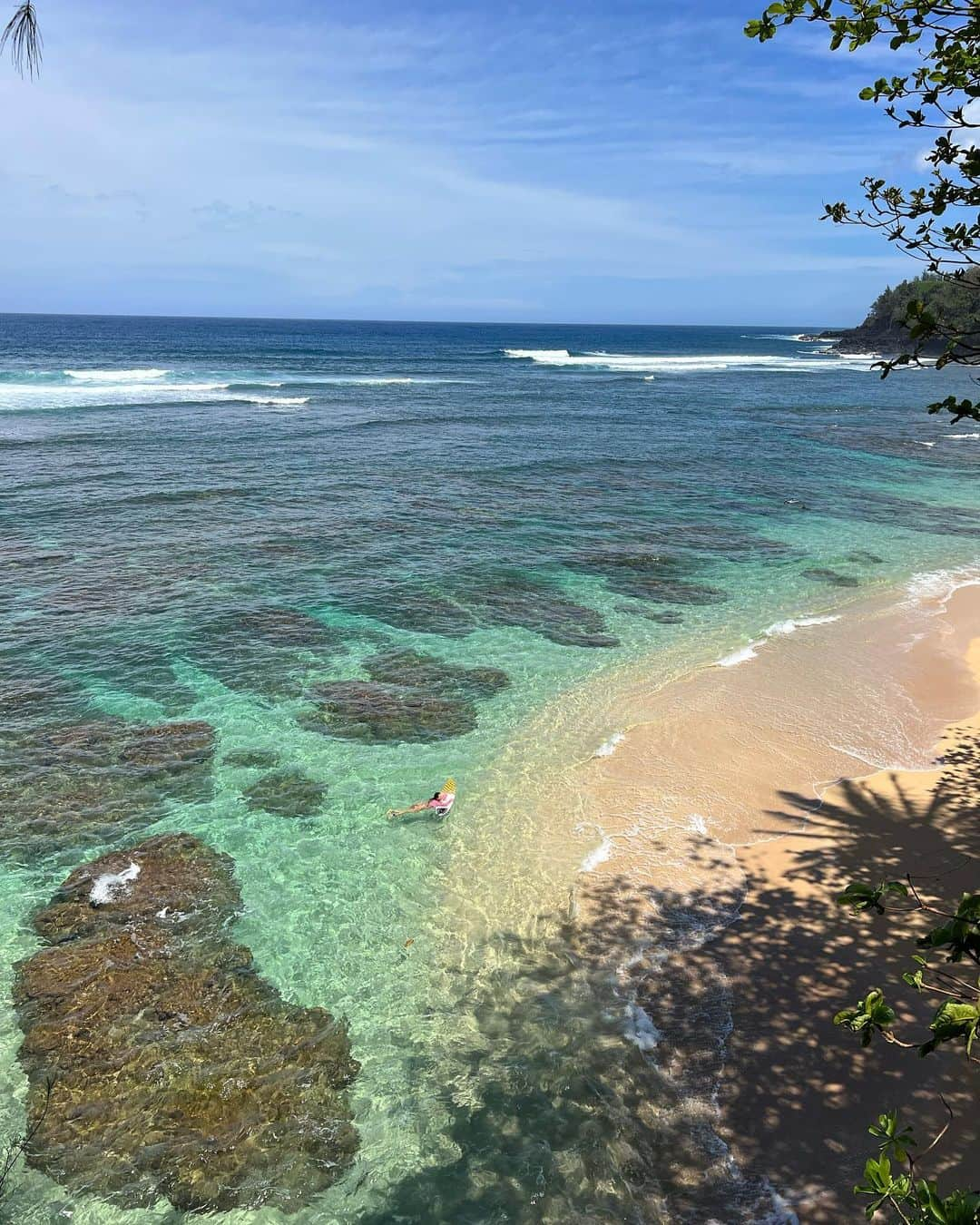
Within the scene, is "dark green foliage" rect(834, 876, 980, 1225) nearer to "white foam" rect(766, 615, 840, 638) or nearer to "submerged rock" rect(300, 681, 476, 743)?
"submerged rock" rect(300, 681, 476, 743)

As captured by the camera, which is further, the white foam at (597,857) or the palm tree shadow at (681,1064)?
the white foam at (597,857)

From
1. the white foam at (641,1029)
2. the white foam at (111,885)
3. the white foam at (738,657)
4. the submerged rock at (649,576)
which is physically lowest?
the white foam at (641,1029)

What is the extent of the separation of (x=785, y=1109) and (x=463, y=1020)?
3349 mm

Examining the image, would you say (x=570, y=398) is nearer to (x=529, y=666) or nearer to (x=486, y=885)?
(x=529, y=666)

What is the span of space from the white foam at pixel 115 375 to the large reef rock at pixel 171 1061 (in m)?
62.5

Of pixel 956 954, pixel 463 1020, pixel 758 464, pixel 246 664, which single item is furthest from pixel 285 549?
pixel 758 464

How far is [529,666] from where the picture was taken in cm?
1695

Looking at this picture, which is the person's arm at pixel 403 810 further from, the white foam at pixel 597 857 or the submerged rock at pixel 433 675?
the submerged rock at pixel 433 675

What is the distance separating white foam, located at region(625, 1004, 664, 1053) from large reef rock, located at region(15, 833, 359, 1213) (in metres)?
2.95

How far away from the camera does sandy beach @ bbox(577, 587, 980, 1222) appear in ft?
23.3

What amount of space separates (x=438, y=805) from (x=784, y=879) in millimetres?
Result: 5099

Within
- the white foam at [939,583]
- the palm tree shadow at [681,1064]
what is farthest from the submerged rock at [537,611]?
the white foam at [939,583]

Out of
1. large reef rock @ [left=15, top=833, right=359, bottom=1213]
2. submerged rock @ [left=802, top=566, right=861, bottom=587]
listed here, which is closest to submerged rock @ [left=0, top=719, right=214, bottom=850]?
large reef rock @ [left=15, top=833, right=359, bottom=1213]

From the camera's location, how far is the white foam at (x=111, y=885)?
10.1m
